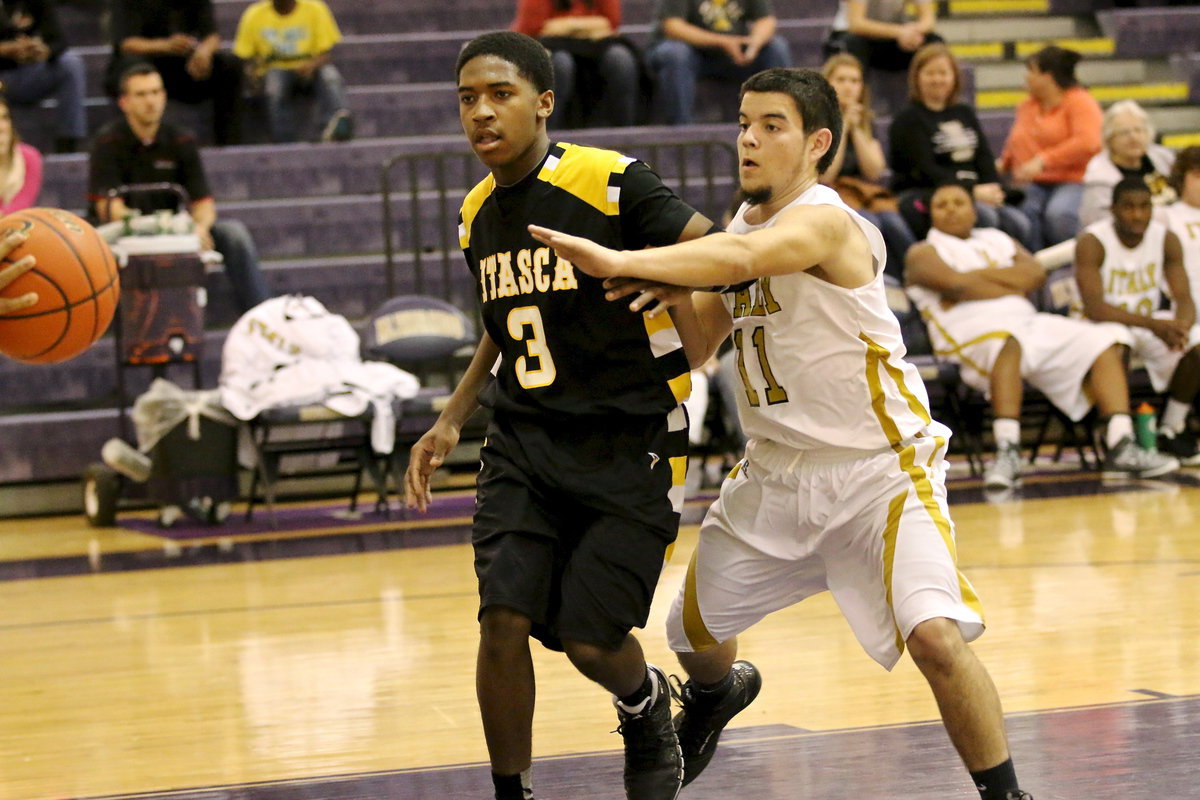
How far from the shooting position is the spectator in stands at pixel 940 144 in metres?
9.34

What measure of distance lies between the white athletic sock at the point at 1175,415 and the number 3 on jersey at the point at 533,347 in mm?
6325

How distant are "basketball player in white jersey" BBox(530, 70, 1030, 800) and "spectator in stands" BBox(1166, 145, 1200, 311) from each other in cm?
610

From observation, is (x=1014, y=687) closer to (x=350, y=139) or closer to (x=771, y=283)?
(x=771, y=283)

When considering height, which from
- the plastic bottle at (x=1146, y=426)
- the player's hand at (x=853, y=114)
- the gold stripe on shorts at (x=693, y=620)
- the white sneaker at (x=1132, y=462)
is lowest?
the white sneaker at (x=1132, y=462)

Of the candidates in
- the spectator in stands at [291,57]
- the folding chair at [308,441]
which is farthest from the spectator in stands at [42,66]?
the folding chair at [308,441]

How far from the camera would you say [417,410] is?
8109 mm

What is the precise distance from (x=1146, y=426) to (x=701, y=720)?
5.59 m

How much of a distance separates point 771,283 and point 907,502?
0.52 metres

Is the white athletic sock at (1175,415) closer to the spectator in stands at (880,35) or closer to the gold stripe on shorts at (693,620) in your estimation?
the spectator in stands at (880,35)

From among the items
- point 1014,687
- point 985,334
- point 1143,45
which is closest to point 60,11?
point 985,334

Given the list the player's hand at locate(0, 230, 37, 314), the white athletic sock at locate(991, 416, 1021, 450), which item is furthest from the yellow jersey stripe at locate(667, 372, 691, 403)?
the white athletic sock at locate(991, 416, 1021, 450)

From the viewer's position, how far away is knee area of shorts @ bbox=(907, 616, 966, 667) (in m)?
3.04

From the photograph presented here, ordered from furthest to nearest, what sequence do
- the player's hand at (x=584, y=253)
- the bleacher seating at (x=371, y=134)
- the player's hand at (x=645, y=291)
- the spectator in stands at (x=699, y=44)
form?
the spectator in stands at (x=699, y=44)
the bleacher seating at (x=371, y=134)
the player's hand at (x=645, y=291)
the player's hand at (x=584, y=253)

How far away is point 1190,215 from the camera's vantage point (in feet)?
29.5
